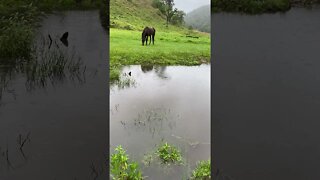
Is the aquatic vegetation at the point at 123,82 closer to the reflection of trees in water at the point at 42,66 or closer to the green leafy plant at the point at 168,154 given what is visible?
the green leafy plant at the point at 168,154

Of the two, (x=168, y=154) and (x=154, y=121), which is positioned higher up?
(x=154, y=121)

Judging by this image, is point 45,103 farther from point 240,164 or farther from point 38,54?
point 240,164

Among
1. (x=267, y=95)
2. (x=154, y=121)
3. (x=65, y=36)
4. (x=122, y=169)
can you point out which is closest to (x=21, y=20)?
(x=65, y=36)

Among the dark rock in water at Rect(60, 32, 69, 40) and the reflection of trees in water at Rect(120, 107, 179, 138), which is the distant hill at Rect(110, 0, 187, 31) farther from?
the dark rock in water at Rect(60, 32, 69, 40)

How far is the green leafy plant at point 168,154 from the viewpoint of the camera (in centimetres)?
625

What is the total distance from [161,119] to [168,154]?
7.41 ft

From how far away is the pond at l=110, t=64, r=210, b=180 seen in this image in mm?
6469

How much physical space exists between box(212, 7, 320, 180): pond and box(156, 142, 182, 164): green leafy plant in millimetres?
2086

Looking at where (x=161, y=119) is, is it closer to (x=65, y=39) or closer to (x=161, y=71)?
(x=65, y=39)

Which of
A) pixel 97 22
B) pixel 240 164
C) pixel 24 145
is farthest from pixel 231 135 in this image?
pixel 24 145

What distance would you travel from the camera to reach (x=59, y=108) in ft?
14.2

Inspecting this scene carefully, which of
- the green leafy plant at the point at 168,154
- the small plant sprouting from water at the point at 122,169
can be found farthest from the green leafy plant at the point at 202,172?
the small plant sprouting from water at the point at 122,169

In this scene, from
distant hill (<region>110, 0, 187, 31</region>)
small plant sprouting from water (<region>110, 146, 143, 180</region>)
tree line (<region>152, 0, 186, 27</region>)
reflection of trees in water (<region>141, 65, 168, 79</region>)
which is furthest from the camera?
tree line (<region>152, 0, 186, 27</region>)

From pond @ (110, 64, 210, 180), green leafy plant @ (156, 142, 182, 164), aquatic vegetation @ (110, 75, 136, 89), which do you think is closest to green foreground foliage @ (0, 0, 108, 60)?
pond @ (110, 64, 210, 180)
